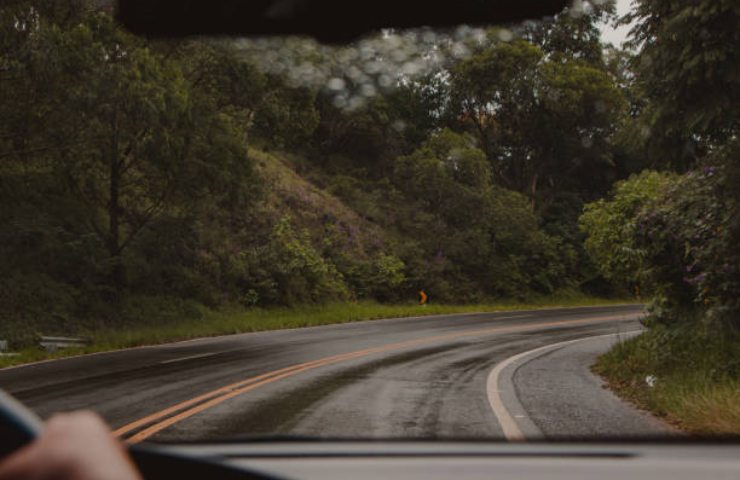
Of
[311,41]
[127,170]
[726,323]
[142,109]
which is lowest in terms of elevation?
[726,323]

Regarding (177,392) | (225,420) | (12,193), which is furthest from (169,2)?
(12,193)

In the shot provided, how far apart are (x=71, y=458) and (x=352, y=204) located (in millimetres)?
5096

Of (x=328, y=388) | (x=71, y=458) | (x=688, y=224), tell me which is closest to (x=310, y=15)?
(x=71, y=458)

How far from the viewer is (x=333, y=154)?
3.16 meters

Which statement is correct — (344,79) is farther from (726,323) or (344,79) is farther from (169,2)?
(726,323)

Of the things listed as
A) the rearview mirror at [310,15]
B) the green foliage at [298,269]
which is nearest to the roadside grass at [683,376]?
the rearview mirror at [310,15]

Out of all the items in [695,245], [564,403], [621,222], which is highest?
[621,222]

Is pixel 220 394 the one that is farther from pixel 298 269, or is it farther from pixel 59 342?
pixel 298 269

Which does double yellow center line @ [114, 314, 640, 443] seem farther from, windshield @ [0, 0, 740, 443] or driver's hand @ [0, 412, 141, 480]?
driver's hand @ [0, 412, 141, 480]

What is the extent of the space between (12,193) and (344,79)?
15.8 meters

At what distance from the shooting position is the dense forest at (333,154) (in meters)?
2.54

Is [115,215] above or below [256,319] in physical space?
above

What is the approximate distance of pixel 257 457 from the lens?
2.03m

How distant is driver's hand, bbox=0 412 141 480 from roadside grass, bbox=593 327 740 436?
17.3 ft
